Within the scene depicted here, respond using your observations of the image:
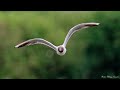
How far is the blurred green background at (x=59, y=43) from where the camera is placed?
13.3 ft

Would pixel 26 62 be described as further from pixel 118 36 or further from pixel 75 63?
pixel 118 36

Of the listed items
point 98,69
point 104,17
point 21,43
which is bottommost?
point 98,69

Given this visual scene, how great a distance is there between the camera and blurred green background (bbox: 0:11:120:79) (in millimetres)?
4047

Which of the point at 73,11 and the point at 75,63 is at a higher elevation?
the point at 73,11

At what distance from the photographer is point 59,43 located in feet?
13.3

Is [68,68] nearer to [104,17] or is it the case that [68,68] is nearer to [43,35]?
[43,35]

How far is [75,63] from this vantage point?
4.06 meters

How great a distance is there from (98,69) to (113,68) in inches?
10.4

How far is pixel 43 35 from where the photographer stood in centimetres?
410

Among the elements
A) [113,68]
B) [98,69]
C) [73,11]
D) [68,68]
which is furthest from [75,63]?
[73,11]

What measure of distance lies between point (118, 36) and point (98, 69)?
26.9 inches
